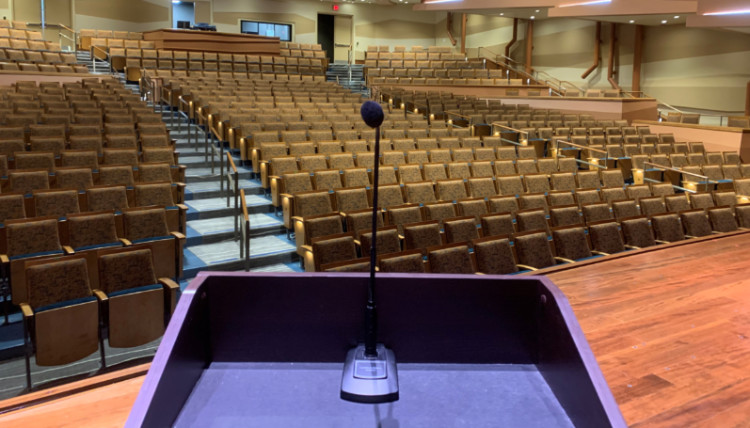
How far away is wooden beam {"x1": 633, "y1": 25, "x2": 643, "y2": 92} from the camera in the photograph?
3945 millimetres

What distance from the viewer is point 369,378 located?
0.31 meters

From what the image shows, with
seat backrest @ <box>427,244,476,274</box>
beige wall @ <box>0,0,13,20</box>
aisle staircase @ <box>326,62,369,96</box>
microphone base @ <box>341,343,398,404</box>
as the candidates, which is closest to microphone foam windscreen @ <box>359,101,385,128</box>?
microphone base @ <box>341,343,398,404</box>

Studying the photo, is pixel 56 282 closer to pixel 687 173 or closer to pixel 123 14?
pixel 687 173

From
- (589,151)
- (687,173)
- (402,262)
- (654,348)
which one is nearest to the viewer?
(654,348)

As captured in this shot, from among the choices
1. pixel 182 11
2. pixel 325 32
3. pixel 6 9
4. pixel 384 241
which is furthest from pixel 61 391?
pixel 325 32

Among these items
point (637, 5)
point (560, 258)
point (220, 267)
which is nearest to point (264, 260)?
point (220, 267)

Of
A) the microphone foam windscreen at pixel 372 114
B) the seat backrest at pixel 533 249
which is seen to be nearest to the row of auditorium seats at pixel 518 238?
the seat backrest at pixel 533 249

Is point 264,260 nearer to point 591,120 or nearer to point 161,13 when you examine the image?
point 591,120

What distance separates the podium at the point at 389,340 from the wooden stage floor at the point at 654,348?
145 millimetres

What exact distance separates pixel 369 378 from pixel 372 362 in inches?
0.6

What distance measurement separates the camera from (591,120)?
9.46 feet

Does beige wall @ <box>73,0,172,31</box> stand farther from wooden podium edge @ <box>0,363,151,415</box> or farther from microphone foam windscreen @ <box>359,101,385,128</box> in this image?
microphone foam windscreen @ <box>359,101,385,128</box>

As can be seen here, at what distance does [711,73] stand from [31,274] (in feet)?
13.0

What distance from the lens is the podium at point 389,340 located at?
311 millimetres
